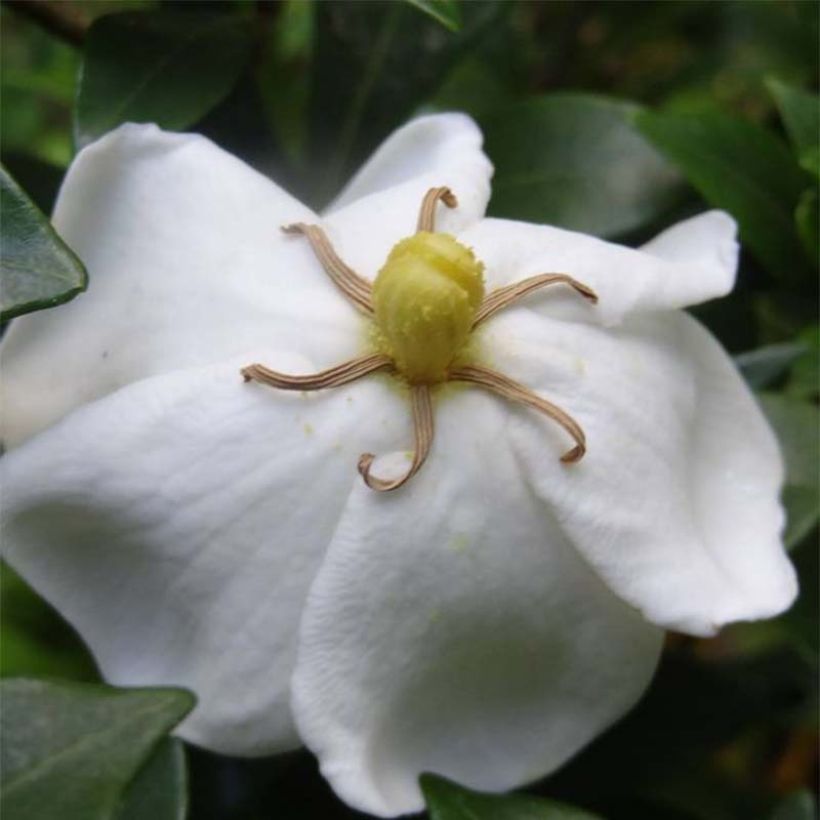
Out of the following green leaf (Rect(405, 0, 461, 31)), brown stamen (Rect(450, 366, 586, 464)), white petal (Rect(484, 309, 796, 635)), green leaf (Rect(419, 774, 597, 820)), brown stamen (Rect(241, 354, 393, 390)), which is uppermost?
green leaf (Rect(405, 0, 461, 31))

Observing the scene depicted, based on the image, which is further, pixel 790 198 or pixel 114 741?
pixel 790 198

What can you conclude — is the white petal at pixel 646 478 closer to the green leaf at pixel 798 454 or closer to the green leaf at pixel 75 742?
the green leaf at pixel 798 454

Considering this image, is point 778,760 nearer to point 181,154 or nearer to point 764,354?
point 764,354

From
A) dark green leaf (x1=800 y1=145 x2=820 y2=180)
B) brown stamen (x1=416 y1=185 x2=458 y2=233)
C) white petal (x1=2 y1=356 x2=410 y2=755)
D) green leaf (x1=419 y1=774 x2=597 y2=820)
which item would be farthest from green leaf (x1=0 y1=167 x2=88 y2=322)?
dark green leaf (x1=800 y1=145 x2=820 y2=180)

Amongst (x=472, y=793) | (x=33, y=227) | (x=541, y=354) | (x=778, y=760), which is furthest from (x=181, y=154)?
(x=778, y=760)

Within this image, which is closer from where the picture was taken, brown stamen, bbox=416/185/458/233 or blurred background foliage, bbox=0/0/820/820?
brown stamen, bbox=416/185/458/233

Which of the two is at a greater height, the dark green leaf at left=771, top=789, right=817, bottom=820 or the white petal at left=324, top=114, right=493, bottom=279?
the white petal at left=324, top=114, right=493, bottom=279

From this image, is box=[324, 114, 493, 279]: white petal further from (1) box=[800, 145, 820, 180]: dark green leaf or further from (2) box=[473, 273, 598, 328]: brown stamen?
(1) box=[800, 145, 820, 180]: dark green leaf

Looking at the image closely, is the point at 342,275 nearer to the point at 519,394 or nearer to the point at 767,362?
the point at 519,394

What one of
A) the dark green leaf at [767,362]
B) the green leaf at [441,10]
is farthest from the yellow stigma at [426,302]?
the dark green leaf at [767,362]
